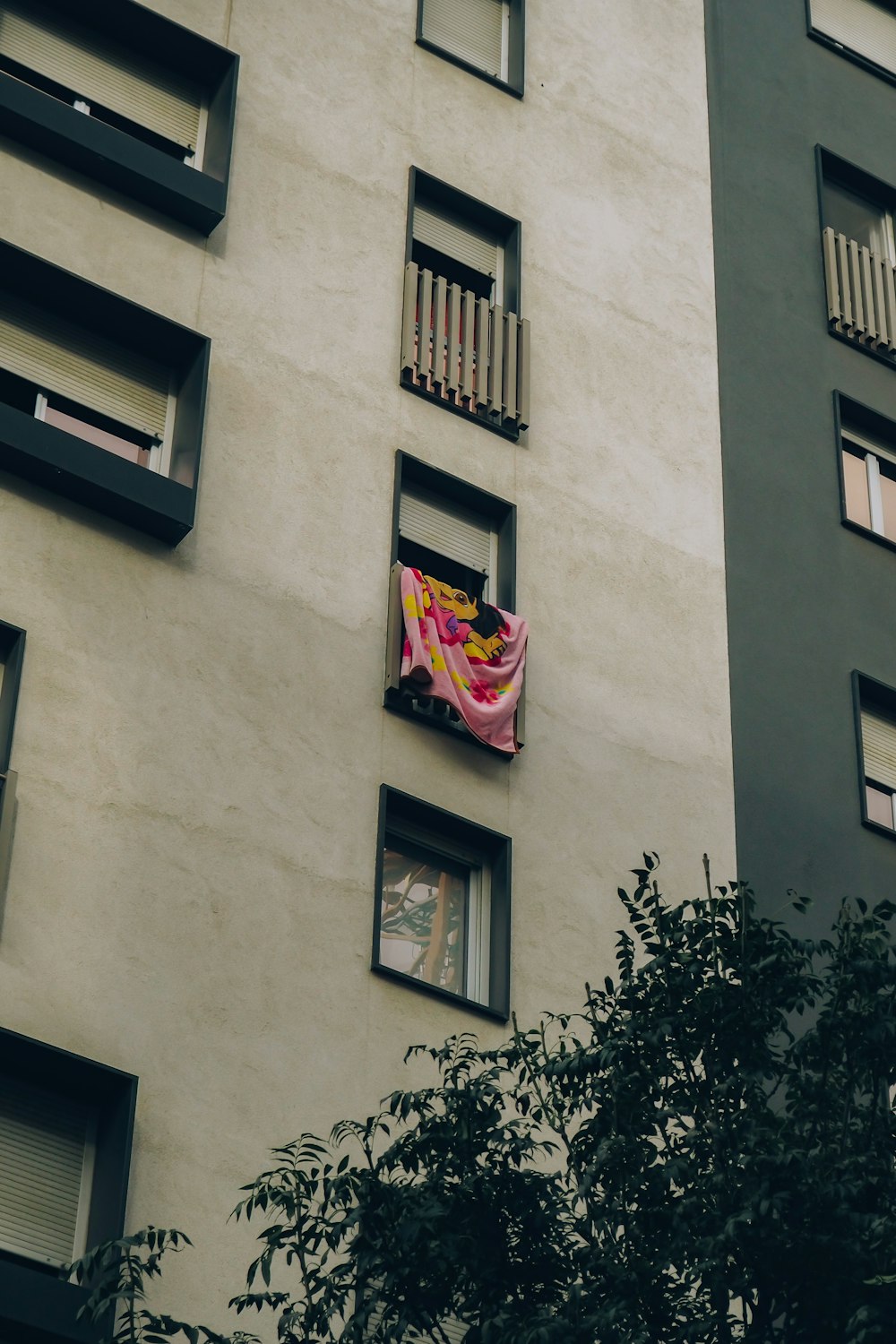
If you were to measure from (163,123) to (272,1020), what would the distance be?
941 centimetres

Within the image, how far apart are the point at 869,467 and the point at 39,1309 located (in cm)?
1511

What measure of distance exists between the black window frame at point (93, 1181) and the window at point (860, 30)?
60.7ft

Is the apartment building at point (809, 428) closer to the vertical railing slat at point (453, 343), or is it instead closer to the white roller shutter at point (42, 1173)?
the vertical railing slat at point (453, 343)

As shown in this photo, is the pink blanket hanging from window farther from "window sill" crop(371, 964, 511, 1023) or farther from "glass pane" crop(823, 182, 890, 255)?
"glass pane" crop(823, 182, 890, 255)

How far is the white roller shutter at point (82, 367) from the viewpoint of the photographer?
2041 centimetres

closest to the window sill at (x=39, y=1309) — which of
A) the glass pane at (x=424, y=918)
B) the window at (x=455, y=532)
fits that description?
the glass pane at (x=424, y=918)

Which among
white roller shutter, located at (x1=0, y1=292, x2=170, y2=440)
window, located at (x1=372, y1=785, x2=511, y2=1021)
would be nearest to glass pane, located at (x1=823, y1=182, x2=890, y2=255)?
white roller shutter, located at (x1=0, y1=292, x2=170, y2=440)

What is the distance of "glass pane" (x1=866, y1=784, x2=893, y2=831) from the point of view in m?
24.2

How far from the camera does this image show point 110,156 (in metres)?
21.2

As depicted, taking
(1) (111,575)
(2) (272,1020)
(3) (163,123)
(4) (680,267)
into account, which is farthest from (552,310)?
(2) (272,1020)

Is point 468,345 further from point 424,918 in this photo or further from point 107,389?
point 424,918

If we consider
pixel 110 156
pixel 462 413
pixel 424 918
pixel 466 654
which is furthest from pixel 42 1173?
pixel 110 156

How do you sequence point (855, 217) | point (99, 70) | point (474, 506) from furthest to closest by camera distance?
point (855, 217) → point (474, 506) → point (99, 70)

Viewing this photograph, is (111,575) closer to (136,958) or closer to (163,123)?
(136,958)
